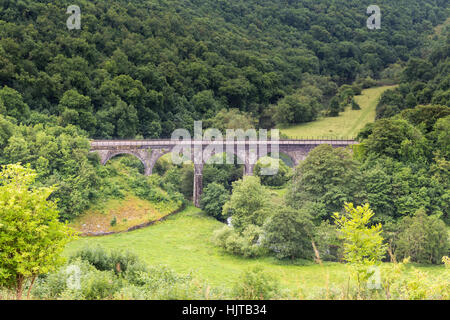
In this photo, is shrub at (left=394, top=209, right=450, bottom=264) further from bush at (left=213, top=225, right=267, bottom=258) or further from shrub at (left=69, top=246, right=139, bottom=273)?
shrub at (left=69, top=246, right=139, bottom=273)

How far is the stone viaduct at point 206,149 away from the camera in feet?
180

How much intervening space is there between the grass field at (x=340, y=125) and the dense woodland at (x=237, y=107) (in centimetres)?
207

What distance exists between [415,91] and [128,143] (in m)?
50.1

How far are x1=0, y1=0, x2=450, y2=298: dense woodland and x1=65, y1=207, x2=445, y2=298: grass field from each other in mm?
1620

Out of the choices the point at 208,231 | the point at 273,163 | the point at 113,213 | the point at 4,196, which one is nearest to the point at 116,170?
the point at 113,213

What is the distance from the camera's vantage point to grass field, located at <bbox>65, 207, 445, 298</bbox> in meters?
32.3

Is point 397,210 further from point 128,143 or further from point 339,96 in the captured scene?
point 339,96

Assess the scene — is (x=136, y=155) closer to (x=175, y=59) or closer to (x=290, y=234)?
(x=290, y=234)

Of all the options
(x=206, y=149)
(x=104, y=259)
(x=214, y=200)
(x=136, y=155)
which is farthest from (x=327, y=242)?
(x=136, y=155)

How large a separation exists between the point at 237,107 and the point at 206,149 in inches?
1170

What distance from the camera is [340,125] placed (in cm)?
7644

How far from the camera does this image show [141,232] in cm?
4594

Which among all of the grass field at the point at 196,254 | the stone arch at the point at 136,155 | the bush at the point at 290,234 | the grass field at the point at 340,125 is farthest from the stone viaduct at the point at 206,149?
the bush at the point at 290,234

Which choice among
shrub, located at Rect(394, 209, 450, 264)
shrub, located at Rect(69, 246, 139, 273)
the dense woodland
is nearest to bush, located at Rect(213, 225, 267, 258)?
the dense woodland
